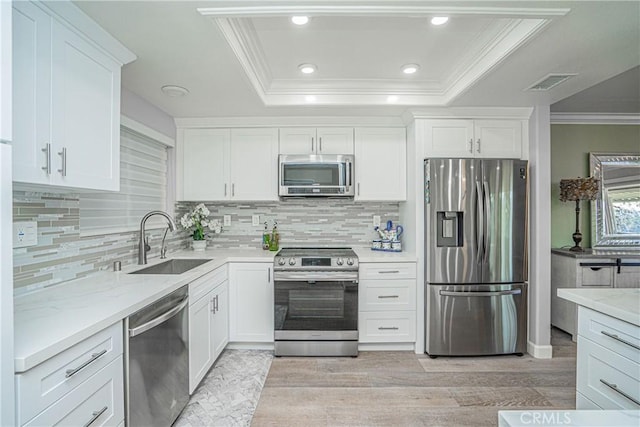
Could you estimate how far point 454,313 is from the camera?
2.77m

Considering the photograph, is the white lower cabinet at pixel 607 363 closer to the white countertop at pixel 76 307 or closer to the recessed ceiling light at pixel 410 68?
the recessed ceiling light at pixel 410 68

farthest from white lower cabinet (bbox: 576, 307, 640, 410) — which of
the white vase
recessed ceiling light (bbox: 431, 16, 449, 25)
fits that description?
the white vase

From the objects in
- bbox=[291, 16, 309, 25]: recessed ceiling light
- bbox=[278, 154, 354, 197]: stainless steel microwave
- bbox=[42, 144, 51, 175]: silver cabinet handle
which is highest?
bbox=[291, 16, 309, 25]: recessed ceiling light

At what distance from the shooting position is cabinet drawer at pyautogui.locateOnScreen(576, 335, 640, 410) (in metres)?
1.27

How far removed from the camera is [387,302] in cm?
290

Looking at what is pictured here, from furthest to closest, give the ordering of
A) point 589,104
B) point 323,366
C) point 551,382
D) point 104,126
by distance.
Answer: point 589,104 < point 323,366 < point 551,382 < point 104,126

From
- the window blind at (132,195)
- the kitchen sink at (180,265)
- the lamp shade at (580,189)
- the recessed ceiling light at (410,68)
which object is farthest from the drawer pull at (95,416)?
the lamp shade at (580,189)

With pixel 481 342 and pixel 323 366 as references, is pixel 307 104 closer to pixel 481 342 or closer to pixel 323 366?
pixel 323 366

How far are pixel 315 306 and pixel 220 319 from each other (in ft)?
2.68

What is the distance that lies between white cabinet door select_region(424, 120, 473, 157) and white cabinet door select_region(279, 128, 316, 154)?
3.60 ft

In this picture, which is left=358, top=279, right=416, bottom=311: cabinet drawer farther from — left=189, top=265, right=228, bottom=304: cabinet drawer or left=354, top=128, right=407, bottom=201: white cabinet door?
left=189, top=265, right=228, bottom=304: cabinet drawer

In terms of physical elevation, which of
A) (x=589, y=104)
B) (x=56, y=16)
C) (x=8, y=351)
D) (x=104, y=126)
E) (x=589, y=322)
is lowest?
(x=589, y=322)

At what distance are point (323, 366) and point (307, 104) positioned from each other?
224cm

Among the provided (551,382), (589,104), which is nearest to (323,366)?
(551,382)
